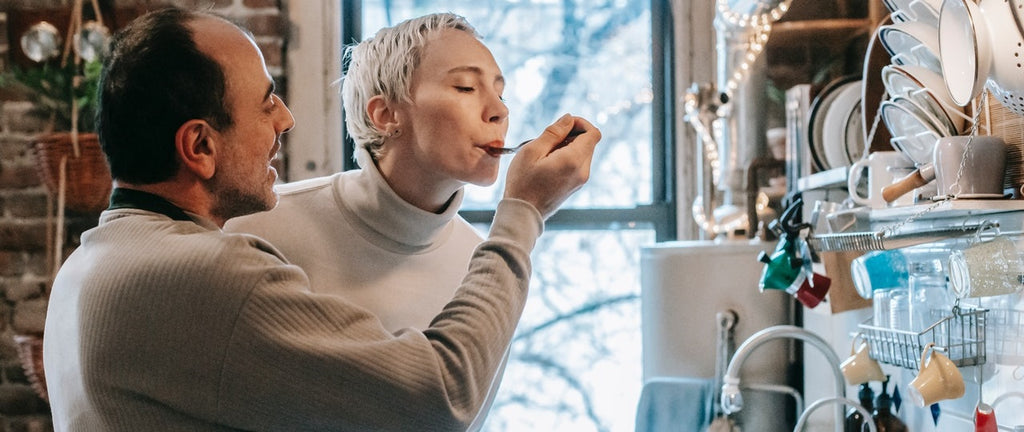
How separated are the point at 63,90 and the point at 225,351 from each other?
64.5 inches

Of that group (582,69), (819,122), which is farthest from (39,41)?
(819,122)

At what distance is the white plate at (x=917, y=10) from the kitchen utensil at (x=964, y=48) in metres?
0.11

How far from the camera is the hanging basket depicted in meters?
2.14

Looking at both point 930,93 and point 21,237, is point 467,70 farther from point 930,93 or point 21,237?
point 21,237

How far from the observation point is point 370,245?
1.27m

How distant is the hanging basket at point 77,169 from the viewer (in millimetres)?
2137

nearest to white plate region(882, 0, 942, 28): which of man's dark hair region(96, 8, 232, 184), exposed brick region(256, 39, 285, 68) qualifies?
man's dark hair region(96, 8, 232, 184)

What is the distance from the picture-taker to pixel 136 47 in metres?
0.85

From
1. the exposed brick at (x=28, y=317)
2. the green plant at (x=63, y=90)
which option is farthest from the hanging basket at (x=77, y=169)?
the exposed brick at (x=28, y=317)

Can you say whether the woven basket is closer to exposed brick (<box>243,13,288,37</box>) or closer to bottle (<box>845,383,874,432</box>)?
exposed brick (<box>243,13,288,37</box>)

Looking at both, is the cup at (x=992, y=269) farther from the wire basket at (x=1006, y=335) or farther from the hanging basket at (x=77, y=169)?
the hanging basket at (x=77, y=169)

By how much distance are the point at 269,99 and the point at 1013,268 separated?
78cm

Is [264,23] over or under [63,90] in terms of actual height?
over

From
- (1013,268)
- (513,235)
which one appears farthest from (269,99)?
(1013,268)
